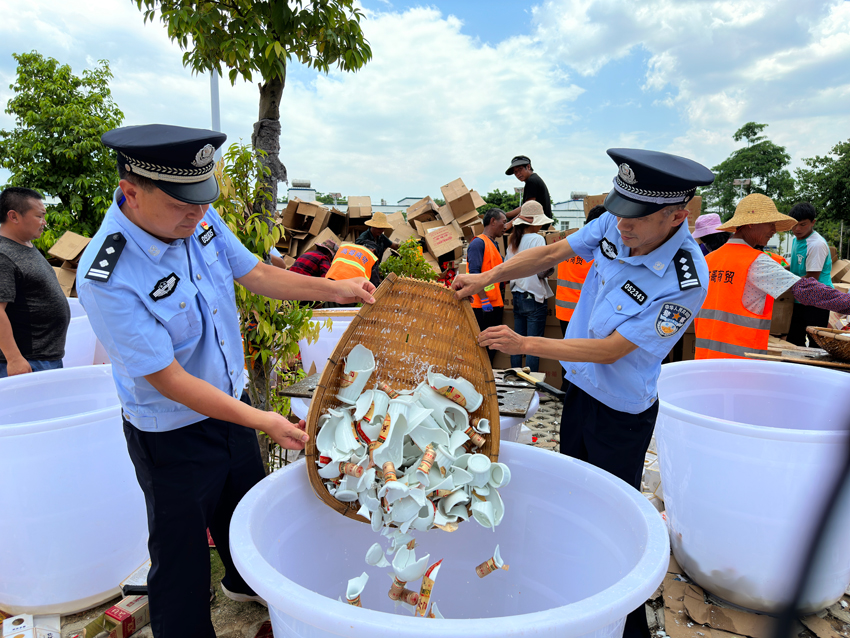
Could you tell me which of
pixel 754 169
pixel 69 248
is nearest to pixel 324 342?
pixel 69 248

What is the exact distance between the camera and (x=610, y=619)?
3.24 feet

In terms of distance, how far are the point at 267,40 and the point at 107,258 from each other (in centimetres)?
166

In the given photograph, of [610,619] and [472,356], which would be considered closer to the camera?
[610,619]

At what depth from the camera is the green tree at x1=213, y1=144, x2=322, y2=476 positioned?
7.70ft

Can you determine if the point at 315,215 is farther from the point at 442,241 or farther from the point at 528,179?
the point at 528,179

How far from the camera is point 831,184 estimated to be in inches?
802

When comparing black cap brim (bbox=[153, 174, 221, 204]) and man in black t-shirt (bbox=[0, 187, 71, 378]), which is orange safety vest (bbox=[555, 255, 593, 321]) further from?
man in black t-shirt (bbox=[0, 187, 71, 378])

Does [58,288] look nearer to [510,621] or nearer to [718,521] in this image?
[510,621]

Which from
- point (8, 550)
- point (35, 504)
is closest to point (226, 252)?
point (35, 504)

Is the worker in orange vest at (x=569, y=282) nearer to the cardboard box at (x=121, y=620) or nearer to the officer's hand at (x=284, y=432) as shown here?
the officer's hand at (x=284, y=432)

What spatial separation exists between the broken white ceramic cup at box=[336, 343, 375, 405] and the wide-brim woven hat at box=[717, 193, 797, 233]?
2.43 meters

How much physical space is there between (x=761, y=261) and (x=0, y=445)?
3.61m

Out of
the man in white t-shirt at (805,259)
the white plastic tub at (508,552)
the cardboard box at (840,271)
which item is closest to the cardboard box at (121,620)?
the white plastic tub at (508,552)

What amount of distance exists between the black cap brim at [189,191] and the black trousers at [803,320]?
16.8 ft
